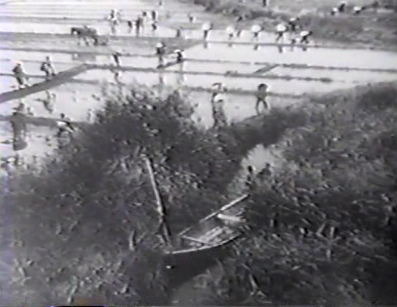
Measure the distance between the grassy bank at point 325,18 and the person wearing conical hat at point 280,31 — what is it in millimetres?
13

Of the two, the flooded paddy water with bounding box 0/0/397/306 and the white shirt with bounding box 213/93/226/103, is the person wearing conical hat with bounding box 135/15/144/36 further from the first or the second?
the white shirt with bounding box 213/93/226/103

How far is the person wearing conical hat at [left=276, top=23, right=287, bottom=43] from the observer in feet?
6.67

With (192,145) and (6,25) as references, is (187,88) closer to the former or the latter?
(192,145)

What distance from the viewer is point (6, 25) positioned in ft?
6.84

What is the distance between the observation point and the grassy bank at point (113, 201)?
206 centimetres

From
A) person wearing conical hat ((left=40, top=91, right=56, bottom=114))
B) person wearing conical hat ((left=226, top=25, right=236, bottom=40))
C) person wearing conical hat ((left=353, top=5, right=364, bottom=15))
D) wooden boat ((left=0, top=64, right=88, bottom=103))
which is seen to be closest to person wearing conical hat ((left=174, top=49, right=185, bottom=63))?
person wearing conical hat ((left=226, top=25, right=236, bottom=40))

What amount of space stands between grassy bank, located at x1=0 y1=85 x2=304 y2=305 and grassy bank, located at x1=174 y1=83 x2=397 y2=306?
0.47 feet

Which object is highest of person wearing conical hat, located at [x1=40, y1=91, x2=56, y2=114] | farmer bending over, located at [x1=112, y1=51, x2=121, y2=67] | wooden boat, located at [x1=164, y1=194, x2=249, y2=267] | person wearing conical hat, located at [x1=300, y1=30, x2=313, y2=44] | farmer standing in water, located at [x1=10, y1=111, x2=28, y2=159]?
person wearing conical hat, located at [x1=300, y1=30, x2=313, y2=44]

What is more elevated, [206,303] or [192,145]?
[192,145]

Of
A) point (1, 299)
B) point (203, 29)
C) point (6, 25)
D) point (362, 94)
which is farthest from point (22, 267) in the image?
point (362, 94)

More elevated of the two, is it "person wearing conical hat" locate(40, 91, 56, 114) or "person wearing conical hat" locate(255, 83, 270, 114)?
"person wearing conical hat" locate(255, 83, 270, 114)

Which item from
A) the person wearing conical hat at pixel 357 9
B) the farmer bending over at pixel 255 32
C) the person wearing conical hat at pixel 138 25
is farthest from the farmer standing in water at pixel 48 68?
the person wearing conical hat at pixel 357 9

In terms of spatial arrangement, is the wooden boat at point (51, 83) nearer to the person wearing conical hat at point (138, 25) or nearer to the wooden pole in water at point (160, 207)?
the person wearing conical hat at point (138, 25)

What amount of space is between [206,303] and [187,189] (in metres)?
0.31
